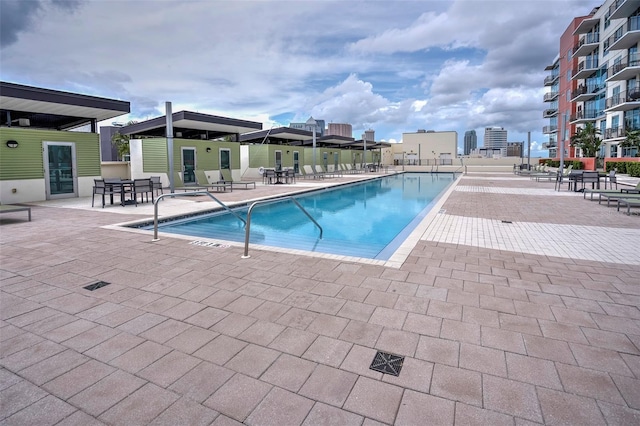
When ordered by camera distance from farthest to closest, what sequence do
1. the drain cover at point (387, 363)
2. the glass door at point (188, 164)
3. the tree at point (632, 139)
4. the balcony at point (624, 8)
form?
the balcony at point (624, 8) → the tree at point (632, 139) → the glass door at point (188, 164) → the drain cover at point (387, 363)

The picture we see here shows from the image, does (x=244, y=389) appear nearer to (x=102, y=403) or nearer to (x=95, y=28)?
(x=102, y=403)

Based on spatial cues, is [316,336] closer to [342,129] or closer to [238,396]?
[238,396]


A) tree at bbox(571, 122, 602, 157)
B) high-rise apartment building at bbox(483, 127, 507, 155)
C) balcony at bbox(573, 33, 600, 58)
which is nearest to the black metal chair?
tree at bbox(571, 122, 602, 157)

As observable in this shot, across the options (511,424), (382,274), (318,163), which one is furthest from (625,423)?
(318,163)

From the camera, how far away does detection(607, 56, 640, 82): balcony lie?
1033 inches

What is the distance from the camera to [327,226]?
862 centimetres

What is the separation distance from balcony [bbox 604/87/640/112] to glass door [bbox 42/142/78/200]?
33.9 metres

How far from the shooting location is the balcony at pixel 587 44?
35.2 metres

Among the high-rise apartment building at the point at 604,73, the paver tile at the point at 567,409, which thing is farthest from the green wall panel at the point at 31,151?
the high-rise apartment building at the point at 604,73

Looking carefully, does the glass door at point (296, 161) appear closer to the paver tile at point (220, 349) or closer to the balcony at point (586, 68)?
the paver tile at point (220, 349)

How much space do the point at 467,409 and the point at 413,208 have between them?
1021 centimetres

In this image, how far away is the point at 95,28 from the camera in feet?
38.8

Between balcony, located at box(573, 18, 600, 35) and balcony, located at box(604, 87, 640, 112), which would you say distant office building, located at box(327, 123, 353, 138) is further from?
balcony, located at box(604, 87, 640, 112)

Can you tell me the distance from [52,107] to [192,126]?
646cm
